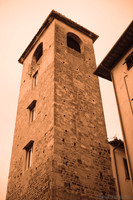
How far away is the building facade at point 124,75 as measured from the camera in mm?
10477

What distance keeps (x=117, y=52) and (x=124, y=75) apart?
135 cm

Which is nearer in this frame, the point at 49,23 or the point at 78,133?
the point at 78,133

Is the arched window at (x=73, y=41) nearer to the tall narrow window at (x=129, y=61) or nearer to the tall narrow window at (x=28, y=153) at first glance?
the tall narrow window at (x=129, y=61)

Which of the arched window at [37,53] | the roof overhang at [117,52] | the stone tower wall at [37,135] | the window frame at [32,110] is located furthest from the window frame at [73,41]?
the roof overhang at [117,52]

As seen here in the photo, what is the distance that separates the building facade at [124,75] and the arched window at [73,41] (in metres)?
6.89

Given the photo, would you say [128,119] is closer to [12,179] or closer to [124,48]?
[124,48]

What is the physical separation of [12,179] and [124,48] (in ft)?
29.0

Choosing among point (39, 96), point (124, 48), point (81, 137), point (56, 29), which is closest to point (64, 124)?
point (81, 137)

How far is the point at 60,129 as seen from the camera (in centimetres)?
1307

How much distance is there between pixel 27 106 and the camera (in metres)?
17.0

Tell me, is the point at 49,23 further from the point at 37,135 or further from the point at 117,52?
the point at 37,135

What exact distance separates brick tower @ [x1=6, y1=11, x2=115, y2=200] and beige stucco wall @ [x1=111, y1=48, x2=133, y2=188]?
9.76ft

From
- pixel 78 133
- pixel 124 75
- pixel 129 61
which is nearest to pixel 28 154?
pixel 78 133

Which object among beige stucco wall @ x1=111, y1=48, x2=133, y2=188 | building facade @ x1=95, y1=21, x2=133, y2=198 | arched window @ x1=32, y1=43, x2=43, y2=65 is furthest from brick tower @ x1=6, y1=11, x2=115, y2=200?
beige stucco wall @ x1=111, y1=48, x2=133, y2=188
